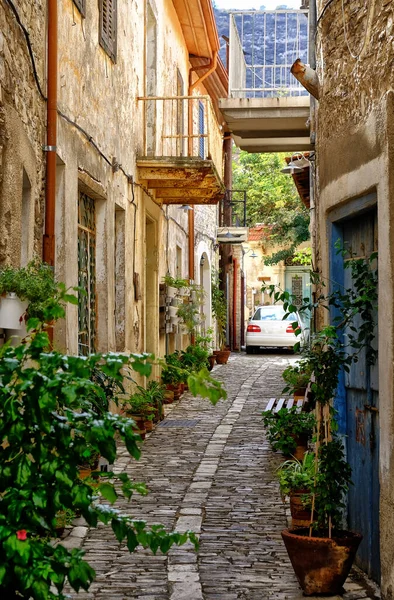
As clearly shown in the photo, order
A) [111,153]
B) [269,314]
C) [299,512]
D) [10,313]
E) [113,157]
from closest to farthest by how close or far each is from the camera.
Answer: [10,313]
[299,512]
[111,153]
[113,157]
[269,314]

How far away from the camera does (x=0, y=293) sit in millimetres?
5586

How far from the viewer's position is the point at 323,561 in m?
4.83

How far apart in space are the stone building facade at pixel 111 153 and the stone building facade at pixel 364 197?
2201 mm

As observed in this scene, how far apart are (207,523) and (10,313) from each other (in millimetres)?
2245

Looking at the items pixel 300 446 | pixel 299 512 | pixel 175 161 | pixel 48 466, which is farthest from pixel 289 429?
pixel 48 466

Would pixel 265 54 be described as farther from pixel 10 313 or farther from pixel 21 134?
pixel 10 313

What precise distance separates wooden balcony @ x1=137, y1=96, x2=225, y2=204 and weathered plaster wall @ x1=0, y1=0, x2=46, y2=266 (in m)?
4.78

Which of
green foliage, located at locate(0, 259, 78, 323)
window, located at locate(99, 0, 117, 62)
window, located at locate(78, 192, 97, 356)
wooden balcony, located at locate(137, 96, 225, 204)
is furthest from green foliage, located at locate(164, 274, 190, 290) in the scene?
green foliage, located at locate(0, 259, 78, 323)

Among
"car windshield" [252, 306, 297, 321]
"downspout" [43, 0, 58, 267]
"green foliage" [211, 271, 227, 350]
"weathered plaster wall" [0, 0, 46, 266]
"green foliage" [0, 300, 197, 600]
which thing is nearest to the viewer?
"green foliage" [0, 300, 197, 600]

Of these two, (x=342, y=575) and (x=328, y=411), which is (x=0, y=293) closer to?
(x=328, y=411)

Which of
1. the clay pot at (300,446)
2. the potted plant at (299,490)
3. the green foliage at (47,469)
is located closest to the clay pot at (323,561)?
the potted plant at (299,490)

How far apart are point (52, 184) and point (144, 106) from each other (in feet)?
19.7

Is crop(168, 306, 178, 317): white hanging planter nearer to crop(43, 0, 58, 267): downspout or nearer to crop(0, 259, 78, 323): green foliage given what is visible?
crop(43, 0, 58, 267): downspout

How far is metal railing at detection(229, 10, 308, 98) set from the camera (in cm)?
1263
